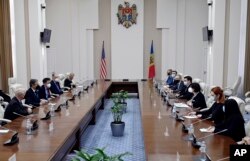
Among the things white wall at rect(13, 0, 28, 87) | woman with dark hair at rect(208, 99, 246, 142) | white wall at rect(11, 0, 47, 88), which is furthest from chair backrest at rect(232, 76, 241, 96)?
white wall at rect(13, 0, 28, 87)

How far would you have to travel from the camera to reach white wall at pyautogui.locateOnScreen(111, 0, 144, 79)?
40.2ft

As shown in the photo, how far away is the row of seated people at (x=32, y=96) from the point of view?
5.13m

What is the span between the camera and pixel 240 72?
9695 mm

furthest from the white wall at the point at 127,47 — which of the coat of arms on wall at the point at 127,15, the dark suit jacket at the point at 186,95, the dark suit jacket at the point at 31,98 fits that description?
the dark suit jacket at the point at 31,98

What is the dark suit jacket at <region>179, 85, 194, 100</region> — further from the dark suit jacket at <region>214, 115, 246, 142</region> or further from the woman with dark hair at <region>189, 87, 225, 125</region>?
the dark suit jacket at <region>214, 115, 246, 142</region>

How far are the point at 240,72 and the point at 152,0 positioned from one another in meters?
4.70

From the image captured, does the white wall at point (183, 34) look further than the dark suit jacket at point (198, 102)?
Yes

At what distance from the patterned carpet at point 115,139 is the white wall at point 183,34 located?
188 inches

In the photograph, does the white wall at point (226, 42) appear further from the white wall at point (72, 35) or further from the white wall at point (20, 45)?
the white wall at point (20, 45)

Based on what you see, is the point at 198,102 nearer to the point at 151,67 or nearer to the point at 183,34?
the point at 151,67

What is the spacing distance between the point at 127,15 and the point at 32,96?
6.68 m

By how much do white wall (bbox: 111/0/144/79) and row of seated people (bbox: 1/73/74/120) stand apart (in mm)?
3304

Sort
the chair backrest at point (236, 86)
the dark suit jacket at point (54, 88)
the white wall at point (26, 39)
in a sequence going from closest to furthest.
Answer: the dark suit jacket at point (54, 88)
the chair backrest at point (236, 86)
the white wall at point (26, 39)

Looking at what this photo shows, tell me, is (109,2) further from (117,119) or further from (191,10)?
(117,119)
